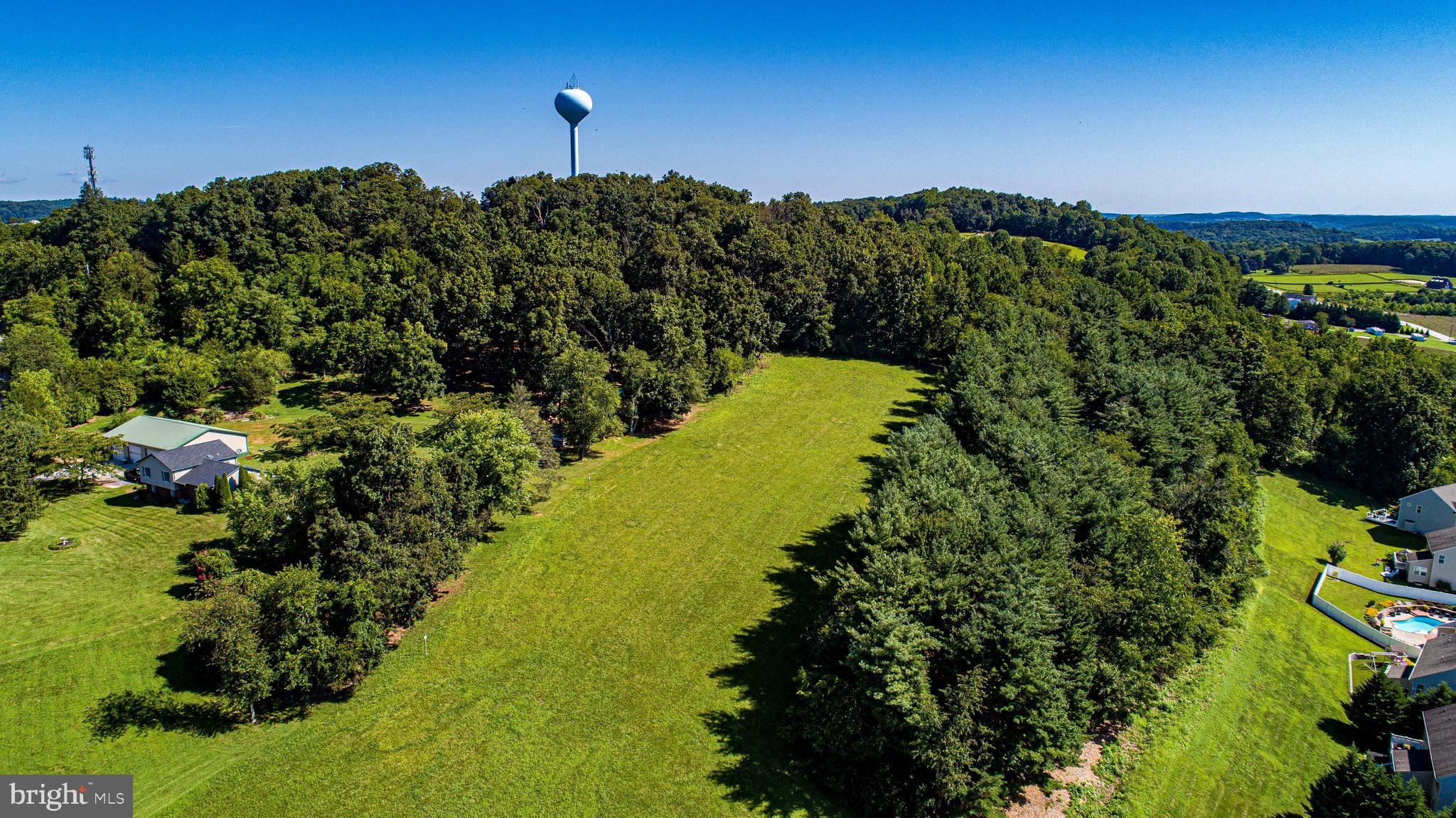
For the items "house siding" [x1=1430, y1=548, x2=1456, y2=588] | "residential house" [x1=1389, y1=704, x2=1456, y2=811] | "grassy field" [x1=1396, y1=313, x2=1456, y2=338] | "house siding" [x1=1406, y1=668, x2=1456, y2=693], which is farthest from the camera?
"grassy field" [x1=1396, y1=313, x2=1456, y2=338]

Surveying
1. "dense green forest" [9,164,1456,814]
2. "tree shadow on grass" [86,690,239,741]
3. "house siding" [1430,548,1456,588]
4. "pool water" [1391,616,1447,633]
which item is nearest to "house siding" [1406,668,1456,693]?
"dense green forest" [9,164,1456,814]

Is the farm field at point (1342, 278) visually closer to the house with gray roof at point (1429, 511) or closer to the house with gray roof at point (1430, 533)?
the house with gray roof at point (1429, 511)

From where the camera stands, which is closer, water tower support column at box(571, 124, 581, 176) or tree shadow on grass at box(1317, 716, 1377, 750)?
tree shadow on grass at box(1317, 716, 1377, 750)

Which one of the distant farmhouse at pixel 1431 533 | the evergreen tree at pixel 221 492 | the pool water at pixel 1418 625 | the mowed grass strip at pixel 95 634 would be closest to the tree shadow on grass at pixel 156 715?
the mowed grass strip at pixel 95 634

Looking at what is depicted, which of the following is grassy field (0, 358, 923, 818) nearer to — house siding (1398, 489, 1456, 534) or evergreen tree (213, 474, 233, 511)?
evergreen tree (213, 474, 233, 511)

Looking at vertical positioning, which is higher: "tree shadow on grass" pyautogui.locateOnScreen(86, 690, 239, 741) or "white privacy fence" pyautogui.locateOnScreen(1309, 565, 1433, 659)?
"tree shadow on grass" pyautogui.locateOnScreen(86, 690, 239, 741)

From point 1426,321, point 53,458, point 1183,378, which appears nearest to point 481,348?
point 53,458

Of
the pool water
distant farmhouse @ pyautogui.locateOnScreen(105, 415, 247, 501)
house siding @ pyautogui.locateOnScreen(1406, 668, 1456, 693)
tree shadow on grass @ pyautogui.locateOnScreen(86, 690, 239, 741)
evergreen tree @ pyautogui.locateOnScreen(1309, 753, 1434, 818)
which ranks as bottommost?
the pool water
